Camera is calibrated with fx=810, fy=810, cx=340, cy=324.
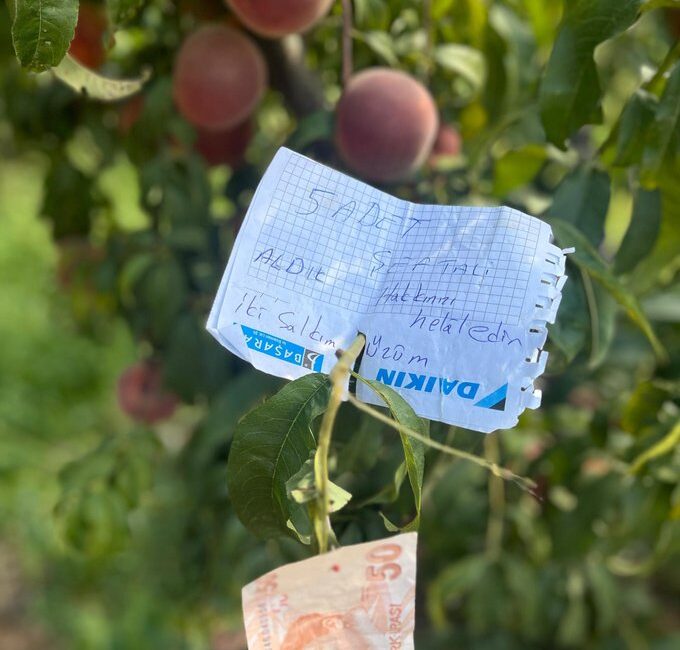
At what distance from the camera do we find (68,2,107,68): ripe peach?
0.99m

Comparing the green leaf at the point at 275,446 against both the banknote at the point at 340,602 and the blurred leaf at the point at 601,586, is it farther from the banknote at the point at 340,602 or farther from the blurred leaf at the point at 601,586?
the blurred leaf at the point at 601,586

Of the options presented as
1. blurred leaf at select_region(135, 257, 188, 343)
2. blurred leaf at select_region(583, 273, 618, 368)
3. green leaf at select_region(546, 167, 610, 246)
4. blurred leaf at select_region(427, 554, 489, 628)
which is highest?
green leaf at select_region(546, 167, 610, 246)

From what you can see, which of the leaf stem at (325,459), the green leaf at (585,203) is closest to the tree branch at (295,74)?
the green leaf at (585,203)

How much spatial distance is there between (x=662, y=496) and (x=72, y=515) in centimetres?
62

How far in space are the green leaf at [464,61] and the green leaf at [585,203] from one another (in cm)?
24

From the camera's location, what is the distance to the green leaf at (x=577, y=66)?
57cm

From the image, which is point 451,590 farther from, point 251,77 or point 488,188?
point 251,77

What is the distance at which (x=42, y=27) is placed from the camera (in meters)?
0.50

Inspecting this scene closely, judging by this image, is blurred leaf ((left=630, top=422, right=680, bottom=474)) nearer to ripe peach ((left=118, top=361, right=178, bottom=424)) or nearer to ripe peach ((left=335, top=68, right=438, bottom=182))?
ripe peach ((left=335, top=68, right=438, bottom=182))

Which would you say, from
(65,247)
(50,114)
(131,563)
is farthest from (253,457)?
(131,563)

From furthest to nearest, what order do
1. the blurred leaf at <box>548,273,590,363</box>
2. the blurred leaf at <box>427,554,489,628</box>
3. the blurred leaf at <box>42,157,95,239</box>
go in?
the blurred leaf at <box>42,157,95,239</box> → the blurred leaf at <box>427,554,489,628</box> → the blurred leaf at <box>548,273,590,363</box>

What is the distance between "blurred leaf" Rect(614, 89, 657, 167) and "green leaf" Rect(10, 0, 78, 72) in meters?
0.40

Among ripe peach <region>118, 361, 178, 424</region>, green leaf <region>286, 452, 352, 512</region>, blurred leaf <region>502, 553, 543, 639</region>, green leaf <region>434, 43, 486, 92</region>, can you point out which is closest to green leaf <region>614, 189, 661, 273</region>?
green leaf <region>434, 43, 486, 92</region>

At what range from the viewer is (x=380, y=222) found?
0.53 metres
